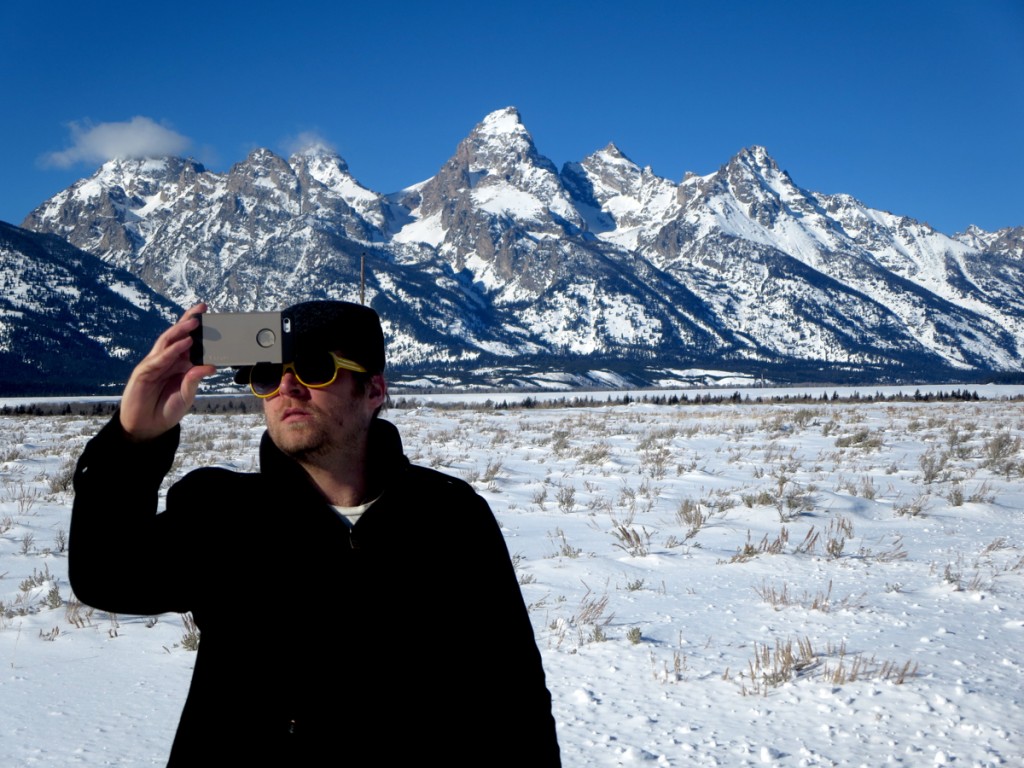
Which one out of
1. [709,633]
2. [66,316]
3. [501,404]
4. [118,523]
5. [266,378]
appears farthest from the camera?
[66,316]

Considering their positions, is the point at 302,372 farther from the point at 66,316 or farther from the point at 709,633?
the point at 66,316

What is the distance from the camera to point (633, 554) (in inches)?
271

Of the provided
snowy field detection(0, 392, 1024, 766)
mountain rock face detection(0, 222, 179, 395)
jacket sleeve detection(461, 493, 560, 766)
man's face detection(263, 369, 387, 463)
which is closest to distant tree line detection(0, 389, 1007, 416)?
snowy field detection(0, 392, 1024, 766)

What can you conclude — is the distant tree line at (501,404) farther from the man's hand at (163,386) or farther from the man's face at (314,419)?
the man's hand at (163,386)

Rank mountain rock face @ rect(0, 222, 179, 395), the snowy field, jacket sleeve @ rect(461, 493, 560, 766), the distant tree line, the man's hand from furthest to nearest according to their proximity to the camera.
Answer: mountain rock face @ rect(0, 222, 179, 395) < the distant tree line < the snowy field < jacket sleeve @ rect(461, 493, 560, 766) < the man's hand

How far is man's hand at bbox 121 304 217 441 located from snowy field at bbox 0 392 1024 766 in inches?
12.6

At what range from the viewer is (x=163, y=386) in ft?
5.79

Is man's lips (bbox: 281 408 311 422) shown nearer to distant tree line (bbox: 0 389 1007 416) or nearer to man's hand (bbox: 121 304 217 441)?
man's hand (bbox: 121 304 217 441)

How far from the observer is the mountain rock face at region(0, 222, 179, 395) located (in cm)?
13588

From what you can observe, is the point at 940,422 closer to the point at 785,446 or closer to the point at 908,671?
the point at 785,446

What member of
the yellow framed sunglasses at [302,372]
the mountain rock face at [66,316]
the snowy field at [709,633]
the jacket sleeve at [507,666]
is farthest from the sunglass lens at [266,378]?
the mountain rock face at [66,316]

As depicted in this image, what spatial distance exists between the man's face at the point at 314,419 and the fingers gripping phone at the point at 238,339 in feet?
0.48

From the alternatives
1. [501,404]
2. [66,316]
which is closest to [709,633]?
[501,404]

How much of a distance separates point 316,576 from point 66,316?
178 m
